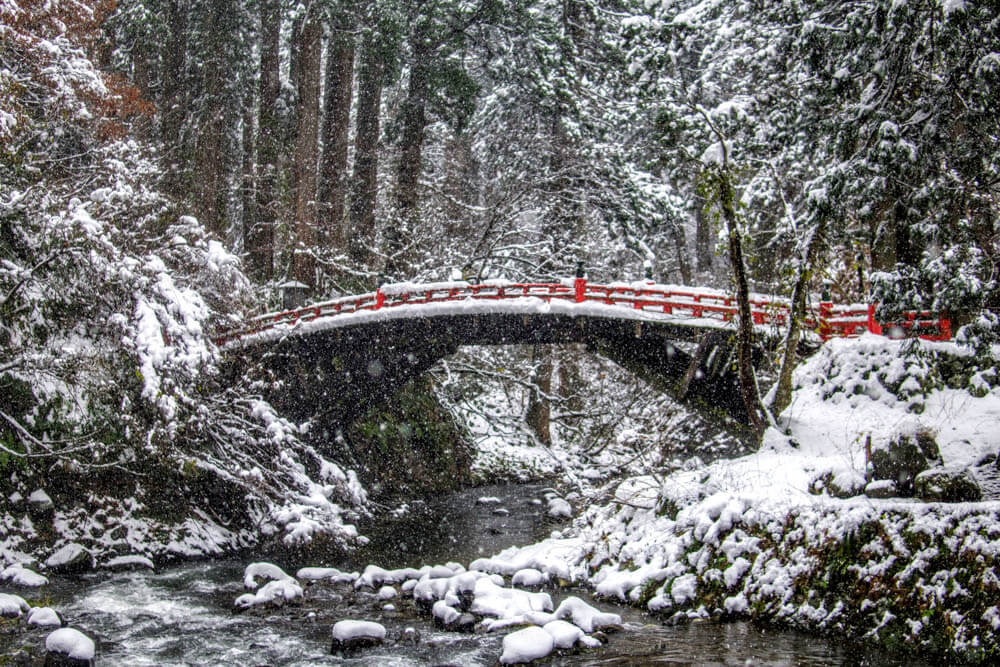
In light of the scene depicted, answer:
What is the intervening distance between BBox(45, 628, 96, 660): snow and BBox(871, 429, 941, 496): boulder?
8000mm

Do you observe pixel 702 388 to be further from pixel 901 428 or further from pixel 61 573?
pixel 61 573

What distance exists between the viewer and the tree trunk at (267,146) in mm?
18938

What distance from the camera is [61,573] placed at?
10.6m

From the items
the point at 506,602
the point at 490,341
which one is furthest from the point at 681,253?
the point at 506,602

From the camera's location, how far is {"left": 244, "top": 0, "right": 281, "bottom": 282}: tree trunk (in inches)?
746

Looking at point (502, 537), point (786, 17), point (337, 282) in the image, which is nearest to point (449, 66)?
point (337, 282)

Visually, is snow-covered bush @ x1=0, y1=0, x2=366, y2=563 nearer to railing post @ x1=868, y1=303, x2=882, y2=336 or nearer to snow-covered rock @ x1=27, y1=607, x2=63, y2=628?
snow-covered rock @ x1=27, y1=607, x2=63, y2=628

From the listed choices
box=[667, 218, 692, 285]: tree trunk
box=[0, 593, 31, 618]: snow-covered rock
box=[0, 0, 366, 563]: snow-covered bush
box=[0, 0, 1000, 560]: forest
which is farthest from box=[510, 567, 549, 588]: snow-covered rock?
box=[667, 218, 692, 285]: tree trunk

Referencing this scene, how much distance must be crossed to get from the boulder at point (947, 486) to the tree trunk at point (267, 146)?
1447 centimetres

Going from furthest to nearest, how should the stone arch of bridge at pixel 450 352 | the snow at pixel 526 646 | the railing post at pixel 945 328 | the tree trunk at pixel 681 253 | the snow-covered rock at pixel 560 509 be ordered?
1. the tree trunk at pixel 681 253
2. the snow-covered rock at pixel 560 509
3. the stone arch of bridge at pixel 450 352
4. the railing post at pixel 945 328
5. the snow at pixel 526 646

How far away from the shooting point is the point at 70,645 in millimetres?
7238

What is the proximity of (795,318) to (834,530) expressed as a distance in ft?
13.0

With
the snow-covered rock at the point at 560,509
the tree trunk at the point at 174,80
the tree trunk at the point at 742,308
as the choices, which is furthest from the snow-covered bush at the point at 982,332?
the tree trunk at the point at 174,80

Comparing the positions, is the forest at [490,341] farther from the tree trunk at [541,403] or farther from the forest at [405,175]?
the tree trunk at [541,403]
